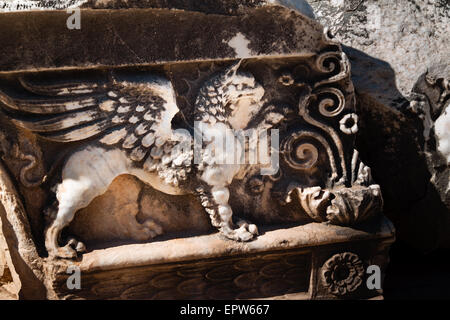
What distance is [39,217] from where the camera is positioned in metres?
2.01

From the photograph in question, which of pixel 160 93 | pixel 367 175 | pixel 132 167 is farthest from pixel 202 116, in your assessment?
pixel 367 175

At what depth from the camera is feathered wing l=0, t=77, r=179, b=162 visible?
1927 millimetres

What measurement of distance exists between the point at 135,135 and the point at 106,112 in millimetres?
141

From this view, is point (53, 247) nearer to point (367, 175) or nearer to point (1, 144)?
point (1, 144)

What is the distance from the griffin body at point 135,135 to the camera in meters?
1.95

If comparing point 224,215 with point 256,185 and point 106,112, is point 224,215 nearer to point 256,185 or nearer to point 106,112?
point 256,185

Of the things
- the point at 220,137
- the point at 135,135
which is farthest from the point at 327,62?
the point at 135,135

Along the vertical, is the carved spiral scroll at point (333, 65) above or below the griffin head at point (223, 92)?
above

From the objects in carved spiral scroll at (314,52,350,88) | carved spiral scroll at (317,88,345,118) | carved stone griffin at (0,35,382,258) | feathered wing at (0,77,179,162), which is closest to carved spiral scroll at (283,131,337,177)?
carved stone griffin at (0,35,382,258)

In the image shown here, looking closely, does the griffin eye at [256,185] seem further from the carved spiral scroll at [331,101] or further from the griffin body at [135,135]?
the carved spiral scroll at [331,101]

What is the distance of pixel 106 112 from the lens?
199cm

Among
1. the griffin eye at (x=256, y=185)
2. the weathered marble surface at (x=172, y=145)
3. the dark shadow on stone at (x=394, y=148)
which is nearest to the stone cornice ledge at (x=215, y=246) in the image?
the weathered marble surface at (x=172, y=145)

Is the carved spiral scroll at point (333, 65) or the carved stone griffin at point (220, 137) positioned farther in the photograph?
the carved spiral scroll at point (333, 65)

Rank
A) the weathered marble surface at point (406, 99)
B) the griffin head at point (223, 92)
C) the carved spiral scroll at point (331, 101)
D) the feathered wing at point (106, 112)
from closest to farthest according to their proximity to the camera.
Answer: the feathered wing at point (106, 112) → the griffin head at point (223, 92) → the carved spiral scroll at point (331, 101) → the weathered marble surface at point (406, 99)
